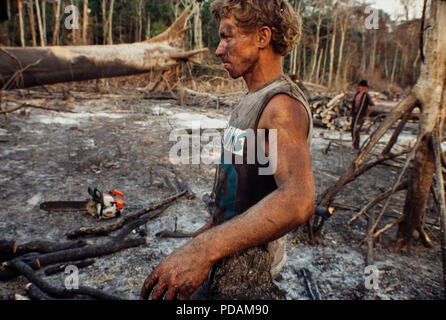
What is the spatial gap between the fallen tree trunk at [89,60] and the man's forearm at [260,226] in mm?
4777

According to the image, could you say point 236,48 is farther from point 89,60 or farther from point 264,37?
point 89,60

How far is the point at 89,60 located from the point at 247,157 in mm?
8604

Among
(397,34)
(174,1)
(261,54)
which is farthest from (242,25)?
(397,34)

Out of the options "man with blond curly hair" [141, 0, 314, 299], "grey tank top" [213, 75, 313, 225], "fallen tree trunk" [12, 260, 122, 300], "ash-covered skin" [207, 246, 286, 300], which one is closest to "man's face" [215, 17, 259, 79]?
"man with blond curly hair" [141, 0, 314, 299]

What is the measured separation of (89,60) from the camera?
830 cm

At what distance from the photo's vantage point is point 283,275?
280 cm

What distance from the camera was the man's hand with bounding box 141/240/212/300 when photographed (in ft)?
2.96

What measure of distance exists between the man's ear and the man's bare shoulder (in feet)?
1.13

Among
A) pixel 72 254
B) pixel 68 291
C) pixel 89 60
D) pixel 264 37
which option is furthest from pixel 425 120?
pixel 89 60

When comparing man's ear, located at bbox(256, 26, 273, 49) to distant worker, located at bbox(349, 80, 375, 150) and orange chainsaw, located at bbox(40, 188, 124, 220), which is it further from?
distant worker, located at bbox(349, 80, 375, 150)

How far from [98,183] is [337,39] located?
119ft

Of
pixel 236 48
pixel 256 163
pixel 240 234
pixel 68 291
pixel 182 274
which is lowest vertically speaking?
pixel 68 291

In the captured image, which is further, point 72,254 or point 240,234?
point 72,254
